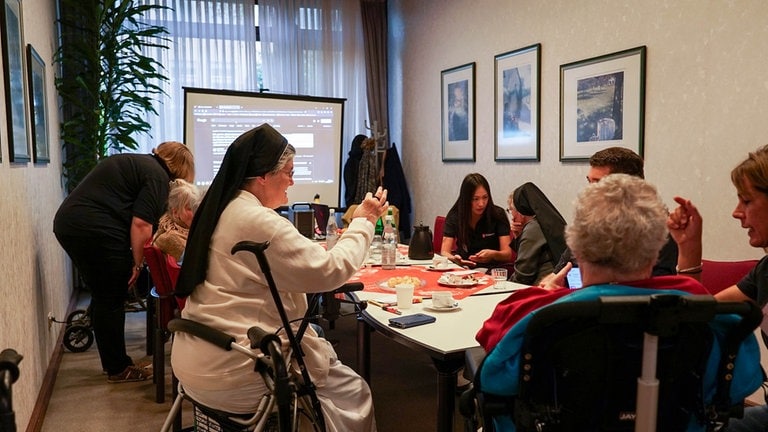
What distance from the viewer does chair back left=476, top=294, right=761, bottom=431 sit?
1159 millimetres

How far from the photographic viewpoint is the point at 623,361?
1.22m

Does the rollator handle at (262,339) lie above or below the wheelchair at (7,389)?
below

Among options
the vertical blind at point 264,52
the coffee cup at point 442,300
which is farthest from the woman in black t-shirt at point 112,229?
the vertical blind at point 264,52

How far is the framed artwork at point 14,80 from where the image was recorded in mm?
2531

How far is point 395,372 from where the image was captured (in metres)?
3.66

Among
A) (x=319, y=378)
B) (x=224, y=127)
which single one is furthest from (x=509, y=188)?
(x=319, y=378)

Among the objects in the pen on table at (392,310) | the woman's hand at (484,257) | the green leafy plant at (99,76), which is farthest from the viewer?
the green leafy plant at (99,76)

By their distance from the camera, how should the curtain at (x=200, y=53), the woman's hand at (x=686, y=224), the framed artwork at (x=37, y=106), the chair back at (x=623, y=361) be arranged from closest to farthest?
the chair back at (x=623, y=361) → the woman's hand at (x=686, y=224) → the framed artwork at (x=37, y=106) → the curtain at (x=200, y=53)

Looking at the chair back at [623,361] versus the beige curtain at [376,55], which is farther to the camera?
the beige curtain at [376,55]

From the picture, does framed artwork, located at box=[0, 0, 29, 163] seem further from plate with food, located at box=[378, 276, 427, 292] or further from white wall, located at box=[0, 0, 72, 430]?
plate with food, located at box=[378, 276, 427, 292]

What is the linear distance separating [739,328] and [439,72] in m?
4.97

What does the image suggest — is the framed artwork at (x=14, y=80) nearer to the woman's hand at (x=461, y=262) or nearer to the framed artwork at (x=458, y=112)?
the woman's hand at (x=461, y=262)

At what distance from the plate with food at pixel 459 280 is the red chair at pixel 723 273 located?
0.93 m

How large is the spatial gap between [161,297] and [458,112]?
3491 millimetres
